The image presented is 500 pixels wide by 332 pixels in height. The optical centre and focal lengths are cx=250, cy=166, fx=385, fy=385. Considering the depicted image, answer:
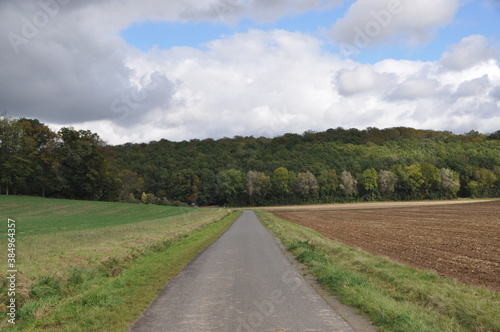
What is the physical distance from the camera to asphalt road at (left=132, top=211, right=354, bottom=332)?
6688 millimetres

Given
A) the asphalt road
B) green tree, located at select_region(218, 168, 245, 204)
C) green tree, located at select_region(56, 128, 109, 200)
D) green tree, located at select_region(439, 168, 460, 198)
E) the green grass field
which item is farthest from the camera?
green tree, located at select_region(218, 168, 245, 204)

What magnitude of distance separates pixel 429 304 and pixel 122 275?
8.67 m

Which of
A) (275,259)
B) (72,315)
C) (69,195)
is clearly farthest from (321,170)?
(72,315)

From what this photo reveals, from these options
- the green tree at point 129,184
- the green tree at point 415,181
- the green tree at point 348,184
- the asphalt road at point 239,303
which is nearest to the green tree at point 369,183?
the green tree at point 348,184

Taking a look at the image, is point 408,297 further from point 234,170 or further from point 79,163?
point 234,170

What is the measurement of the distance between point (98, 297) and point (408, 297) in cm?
712

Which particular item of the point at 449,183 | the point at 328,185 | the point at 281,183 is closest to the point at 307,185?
the point at 328,185

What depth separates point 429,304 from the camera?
8180 millimetres

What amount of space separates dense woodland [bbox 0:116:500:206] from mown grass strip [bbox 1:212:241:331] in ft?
245

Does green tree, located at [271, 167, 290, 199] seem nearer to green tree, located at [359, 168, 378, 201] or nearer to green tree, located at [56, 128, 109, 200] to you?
green tree, located at [359, 168, 378, 201]

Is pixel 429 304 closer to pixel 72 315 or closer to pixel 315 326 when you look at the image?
pixel 315 326

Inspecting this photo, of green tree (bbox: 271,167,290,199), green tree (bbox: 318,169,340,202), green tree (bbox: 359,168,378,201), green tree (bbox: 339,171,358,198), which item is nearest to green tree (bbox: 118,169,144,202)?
green tree (bbox: 271,167,290,199)

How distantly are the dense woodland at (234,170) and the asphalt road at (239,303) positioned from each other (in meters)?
76.6

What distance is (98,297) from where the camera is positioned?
8.89 m
